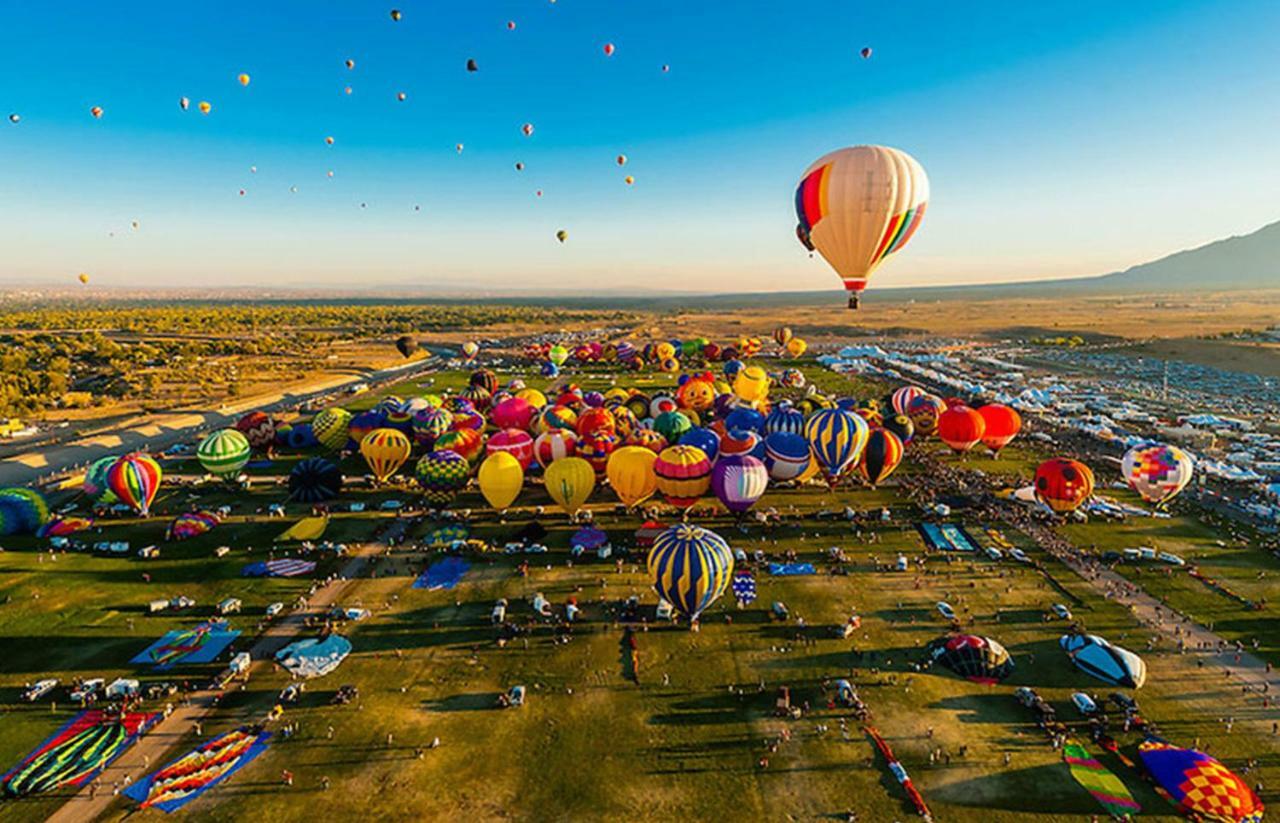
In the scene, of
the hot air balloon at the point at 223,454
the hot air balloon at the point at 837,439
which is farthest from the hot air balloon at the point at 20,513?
the hot air balloon at the point at 837,439

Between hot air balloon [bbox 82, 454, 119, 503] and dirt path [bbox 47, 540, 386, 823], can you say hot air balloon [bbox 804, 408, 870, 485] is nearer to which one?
dirt path [bbox 47, 540, 386, 823]

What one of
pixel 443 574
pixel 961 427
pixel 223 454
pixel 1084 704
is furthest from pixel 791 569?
pixel 223 454

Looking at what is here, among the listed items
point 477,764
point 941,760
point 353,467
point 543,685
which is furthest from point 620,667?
point 353,467

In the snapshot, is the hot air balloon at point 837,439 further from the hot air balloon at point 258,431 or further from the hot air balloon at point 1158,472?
the hot air balloon at point 258,431

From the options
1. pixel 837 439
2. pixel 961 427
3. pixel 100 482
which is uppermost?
pixel 837 439

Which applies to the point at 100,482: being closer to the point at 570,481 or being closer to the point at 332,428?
the point at 332,428

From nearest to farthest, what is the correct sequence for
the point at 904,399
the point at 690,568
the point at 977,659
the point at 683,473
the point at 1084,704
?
the point at 1084,704 < the point at 977,659 < the point at 690,568 < the point at 683,473 < the point at 904,399
